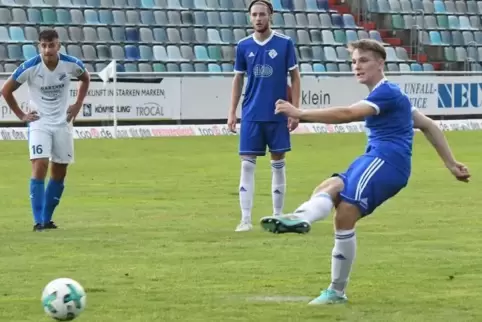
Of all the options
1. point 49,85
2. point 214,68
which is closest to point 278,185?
point 49,85

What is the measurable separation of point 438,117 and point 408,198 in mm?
17363

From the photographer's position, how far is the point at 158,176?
20172mm

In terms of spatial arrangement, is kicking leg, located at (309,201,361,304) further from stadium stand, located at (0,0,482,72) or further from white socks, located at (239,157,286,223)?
stadium stand, located at (0,0,482,72)

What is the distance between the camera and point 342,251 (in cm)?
799

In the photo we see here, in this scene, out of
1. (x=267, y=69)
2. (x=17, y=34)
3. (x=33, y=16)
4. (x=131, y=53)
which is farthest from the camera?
(x=131, y=53)

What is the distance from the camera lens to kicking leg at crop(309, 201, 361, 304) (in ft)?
25.9

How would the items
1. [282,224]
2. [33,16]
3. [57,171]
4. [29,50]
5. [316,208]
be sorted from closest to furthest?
[282,224] → [316,208] → [57,171] → [29,50] → [33,16]

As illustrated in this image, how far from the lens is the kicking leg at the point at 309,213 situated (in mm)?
7004

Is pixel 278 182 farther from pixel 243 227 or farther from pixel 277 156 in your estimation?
pixel 243 227

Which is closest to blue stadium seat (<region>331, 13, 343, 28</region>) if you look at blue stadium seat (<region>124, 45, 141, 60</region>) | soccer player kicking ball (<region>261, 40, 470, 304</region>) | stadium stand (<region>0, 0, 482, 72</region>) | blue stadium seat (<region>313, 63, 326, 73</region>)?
stadium stand (<region>0, 0, 482, 72</region>)

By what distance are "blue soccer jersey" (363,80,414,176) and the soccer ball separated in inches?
84.1

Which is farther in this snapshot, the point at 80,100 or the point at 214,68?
the point at 214,68

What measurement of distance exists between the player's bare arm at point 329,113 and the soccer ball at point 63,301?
1.56m

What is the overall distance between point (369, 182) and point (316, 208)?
25.4 inches
